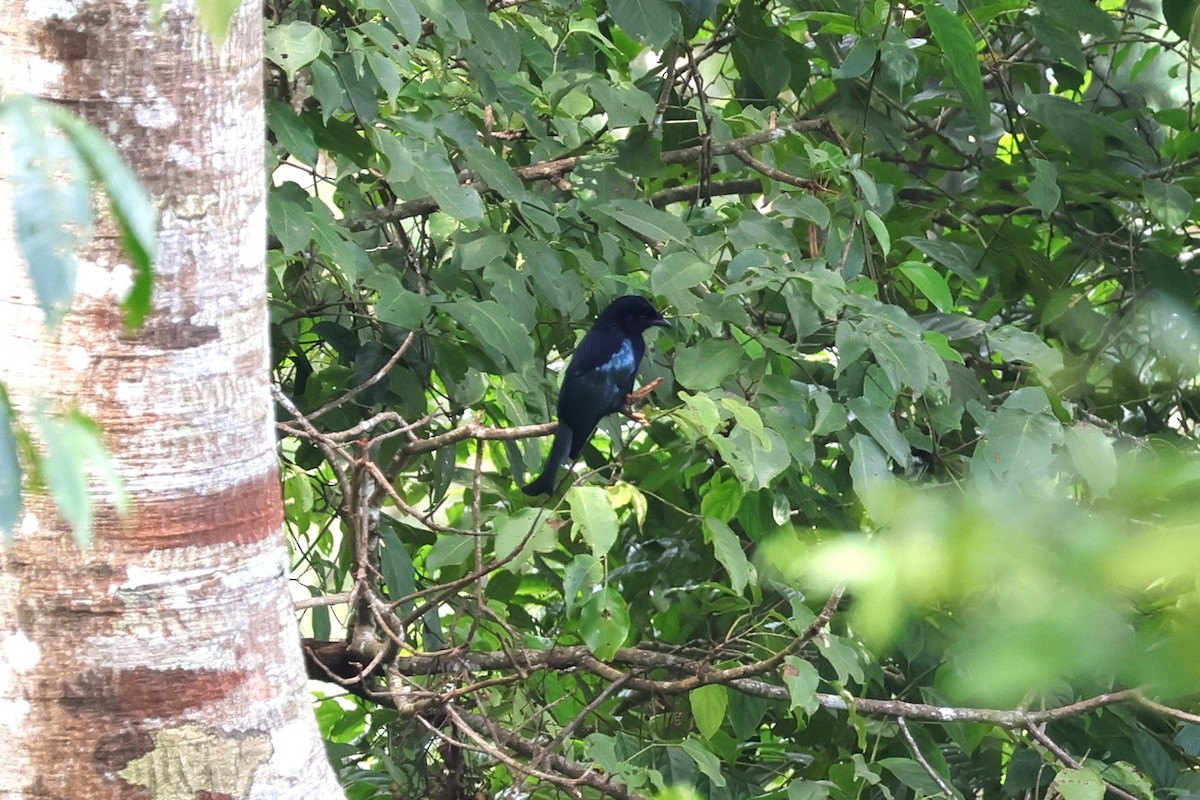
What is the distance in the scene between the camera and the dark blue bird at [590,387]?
124 inches

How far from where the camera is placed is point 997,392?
3.27 meters

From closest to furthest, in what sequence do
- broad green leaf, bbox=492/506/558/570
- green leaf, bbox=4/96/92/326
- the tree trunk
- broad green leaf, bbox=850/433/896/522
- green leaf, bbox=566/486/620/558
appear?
green leaf, bbox=4/96/92/326, the tree trunk, green leaf, bbox=566/486/620/558, broad green leaf, bbox=492/506/558/570, broad green leaf, bbox=850/433/896/522

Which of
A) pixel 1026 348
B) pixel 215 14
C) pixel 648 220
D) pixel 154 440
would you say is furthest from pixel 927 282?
pixel 215 14

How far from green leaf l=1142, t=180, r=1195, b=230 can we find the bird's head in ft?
4.12

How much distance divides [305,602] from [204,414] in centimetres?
94

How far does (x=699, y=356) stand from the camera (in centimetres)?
234

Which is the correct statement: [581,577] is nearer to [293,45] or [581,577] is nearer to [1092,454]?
[1092,454]

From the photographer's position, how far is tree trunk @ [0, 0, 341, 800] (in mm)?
1247

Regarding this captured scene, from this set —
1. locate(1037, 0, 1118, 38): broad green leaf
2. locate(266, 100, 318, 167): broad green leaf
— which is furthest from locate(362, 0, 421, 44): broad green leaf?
locate(1037, 0, 1118, 38): broad green leaf

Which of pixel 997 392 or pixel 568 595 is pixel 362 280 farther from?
pixel 997 392

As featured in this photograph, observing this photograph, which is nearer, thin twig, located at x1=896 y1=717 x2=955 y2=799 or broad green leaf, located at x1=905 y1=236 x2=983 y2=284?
thin twig, located at x1=896 y1=717 x2=955 y2=799

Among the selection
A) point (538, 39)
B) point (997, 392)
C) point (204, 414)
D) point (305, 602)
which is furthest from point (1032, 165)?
point (204, 414)

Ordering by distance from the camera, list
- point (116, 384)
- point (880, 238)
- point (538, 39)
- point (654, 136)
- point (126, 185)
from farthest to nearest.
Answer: point (538, 39)
point (654, 136)
point (880, 238)
point (116, 384)
point (126, 185)

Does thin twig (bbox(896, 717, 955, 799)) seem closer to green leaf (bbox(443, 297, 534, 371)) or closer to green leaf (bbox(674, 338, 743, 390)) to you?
green leaf (bbox(674, 338, 743, 390))
